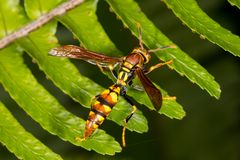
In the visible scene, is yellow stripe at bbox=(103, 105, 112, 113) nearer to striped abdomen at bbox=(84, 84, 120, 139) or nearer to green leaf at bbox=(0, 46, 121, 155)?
striped abdomen at bbox=(84, 84, 120, 139)

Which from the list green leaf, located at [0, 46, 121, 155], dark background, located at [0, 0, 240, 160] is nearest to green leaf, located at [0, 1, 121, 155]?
green leaf, located at [0, 46, 121, 155]

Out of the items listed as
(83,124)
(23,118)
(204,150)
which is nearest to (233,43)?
(83,124)

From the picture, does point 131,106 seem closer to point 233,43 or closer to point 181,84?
point 233,43

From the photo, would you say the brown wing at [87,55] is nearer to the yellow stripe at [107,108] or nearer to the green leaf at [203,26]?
the yellow stripe at [107,108]

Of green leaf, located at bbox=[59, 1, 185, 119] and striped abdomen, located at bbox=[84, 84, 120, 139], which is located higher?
green leaf, located at bbox=[59, 1, 185, 119]

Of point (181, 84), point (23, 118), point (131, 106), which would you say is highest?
point (131, 106)

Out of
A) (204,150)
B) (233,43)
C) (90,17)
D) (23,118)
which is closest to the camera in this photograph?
(233,43)

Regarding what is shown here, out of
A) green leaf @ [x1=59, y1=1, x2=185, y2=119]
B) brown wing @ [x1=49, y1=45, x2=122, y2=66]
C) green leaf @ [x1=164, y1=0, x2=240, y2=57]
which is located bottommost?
brown wing @ [x1=49, y1=45, x2=122, y2=66]
